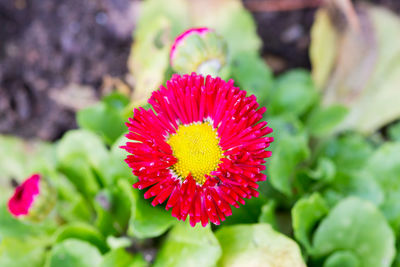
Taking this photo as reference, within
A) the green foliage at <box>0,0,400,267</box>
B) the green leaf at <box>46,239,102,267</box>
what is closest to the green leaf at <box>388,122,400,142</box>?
the green foliage at <box>0,0,400,267</box>

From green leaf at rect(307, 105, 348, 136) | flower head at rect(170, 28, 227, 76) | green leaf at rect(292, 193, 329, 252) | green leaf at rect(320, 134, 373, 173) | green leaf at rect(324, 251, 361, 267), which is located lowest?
green leaf at rect(324, 251, 361, 267)

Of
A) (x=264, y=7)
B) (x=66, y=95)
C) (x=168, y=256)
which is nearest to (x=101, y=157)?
(x=168, y=256)

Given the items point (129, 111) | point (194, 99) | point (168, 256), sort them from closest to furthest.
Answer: point (194, 99), point (168, 256), point (129, 111)

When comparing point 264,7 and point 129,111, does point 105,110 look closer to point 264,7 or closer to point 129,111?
point 129,111

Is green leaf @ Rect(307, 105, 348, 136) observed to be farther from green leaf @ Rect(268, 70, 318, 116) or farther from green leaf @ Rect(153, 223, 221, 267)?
green leaf @ Rect(153, 223, 221, 267)

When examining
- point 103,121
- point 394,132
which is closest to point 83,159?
point 103,121

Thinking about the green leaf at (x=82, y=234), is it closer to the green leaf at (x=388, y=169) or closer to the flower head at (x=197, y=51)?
the flower head at (x=197, y=51)
